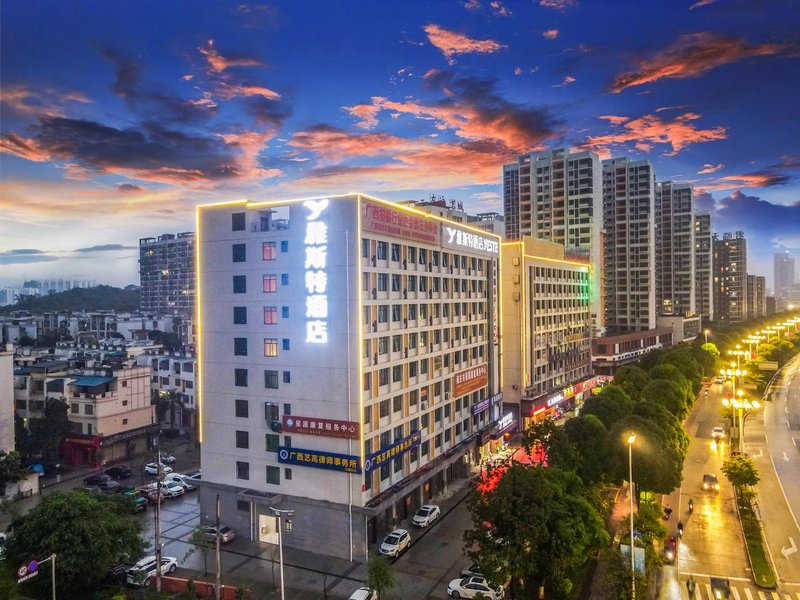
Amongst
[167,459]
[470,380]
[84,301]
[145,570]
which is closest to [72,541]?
[145,570]

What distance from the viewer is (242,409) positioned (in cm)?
3641

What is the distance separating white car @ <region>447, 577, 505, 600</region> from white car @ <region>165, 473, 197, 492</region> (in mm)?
25968

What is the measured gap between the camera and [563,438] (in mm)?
37688

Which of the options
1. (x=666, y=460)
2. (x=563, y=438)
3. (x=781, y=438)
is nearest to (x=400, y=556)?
(x=563, y=438)

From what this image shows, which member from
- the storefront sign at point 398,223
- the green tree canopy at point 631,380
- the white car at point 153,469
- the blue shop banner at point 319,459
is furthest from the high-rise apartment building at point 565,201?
the blue shop banner at point 319,459

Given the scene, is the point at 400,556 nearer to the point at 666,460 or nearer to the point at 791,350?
the point at 666,460

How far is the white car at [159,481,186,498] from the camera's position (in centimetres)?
4344

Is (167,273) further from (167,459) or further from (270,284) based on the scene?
(270,284)

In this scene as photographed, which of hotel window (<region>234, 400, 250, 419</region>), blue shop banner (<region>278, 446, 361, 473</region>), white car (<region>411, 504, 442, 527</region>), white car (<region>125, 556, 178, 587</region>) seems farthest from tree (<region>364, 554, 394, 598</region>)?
hotel window (<region>234, 400, 250, 419</region>)

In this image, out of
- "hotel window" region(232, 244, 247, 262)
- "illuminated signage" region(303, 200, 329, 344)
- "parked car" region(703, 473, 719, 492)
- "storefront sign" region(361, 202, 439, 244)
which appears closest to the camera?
"illuminated signage" region(303, 200, 329, 344)

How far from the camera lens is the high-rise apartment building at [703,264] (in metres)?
160

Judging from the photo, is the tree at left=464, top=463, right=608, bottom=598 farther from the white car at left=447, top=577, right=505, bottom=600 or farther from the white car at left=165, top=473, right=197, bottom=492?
the white car at left=165, top=473, right=197, bottom=492

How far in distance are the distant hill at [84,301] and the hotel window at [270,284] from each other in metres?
132

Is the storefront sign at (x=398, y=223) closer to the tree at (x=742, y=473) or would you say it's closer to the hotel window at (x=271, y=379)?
the hotel window at (x=271, y=379)
